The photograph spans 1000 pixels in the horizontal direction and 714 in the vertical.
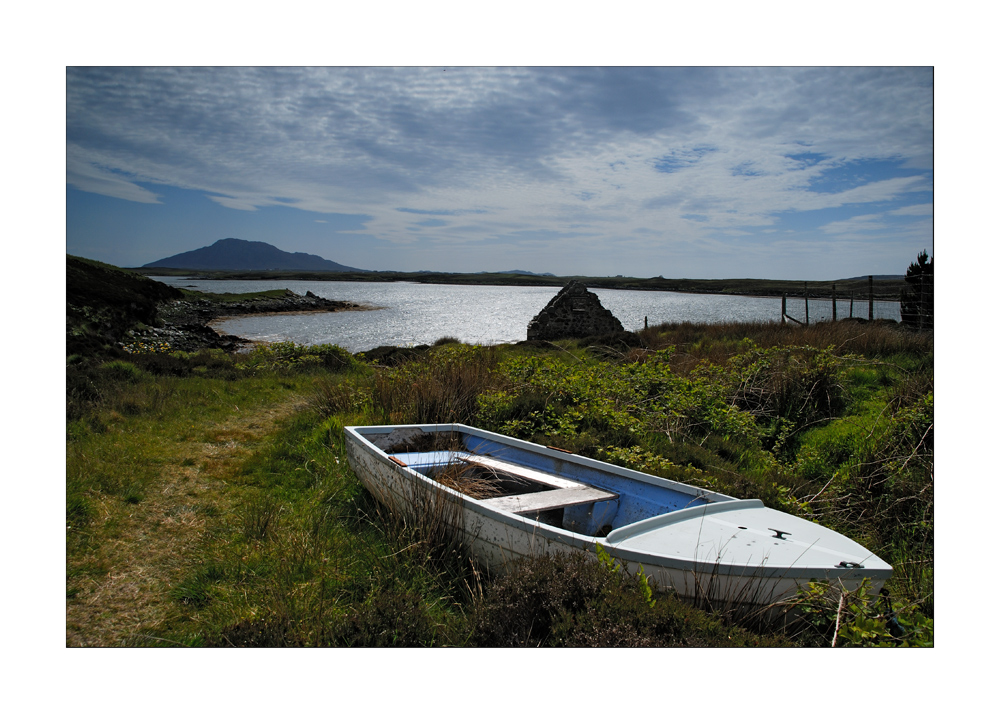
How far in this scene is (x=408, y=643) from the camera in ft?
8.80

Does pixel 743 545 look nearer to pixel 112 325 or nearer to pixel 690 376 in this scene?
pixel 690 376

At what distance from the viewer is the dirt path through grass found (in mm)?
3014

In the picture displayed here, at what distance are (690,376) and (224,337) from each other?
17349 millimetres

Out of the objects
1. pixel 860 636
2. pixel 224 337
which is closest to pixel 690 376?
pixel 860 636

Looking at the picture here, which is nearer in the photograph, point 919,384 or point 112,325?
point 919,384

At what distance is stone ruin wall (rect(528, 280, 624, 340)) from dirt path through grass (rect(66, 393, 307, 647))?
10.5 m

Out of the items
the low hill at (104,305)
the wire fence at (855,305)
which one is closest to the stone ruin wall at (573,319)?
the wire fence at (855,305)

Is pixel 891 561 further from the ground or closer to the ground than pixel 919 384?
closer to the ground

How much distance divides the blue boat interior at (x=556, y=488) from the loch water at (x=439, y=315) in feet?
28.9

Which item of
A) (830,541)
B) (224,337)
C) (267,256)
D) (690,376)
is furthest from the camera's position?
(267,256)

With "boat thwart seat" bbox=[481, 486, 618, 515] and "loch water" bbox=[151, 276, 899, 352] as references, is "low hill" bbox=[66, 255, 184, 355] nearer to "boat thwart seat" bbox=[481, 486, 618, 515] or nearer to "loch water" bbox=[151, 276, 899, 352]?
"loch water" bbox=[151, 276, 899, 352]

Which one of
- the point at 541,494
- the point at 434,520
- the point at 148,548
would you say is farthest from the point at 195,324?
the point at 541,494

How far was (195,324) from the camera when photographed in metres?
19.5

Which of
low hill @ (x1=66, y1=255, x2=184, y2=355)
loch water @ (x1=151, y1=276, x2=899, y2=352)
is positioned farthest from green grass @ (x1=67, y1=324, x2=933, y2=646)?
loch water @ (x1=151, y1=276, x2=899, y2=352)
